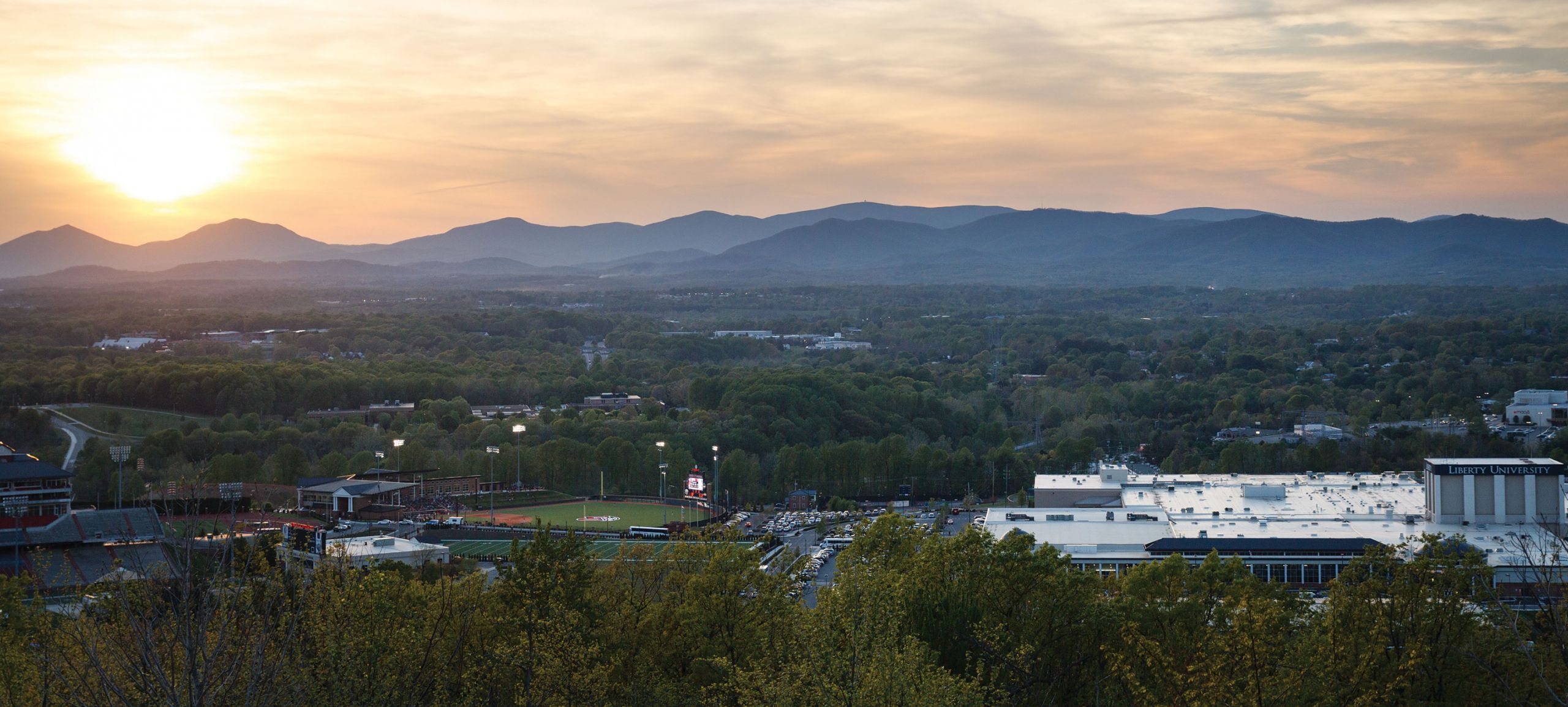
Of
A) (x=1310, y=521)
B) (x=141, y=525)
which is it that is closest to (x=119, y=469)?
→ (x=141, y=525)

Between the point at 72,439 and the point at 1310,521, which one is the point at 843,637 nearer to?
the point at 1310,521

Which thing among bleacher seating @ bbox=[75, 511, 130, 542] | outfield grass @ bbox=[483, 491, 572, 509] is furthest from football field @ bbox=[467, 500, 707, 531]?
bleacher seating @ bbox=[75, 511, 130, 542]

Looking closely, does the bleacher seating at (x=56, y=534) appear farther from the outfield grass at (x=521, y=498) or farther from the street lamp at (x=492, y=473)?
the outfield grass at (x=521, y=498)

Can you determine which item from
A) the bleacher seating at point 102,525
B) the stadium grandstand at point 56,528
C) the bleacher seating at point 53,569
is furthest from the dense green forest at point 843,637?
the bleacher seating at point 102,525

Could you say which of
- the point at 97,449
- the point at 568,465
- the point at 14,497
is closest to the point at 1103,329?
the point at 568,465

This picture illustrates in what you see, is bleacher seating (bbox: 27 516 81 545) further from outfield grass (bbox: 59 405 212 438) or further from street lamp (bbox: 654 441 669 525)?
outfield grass (bbox: 59 405 212 438)
